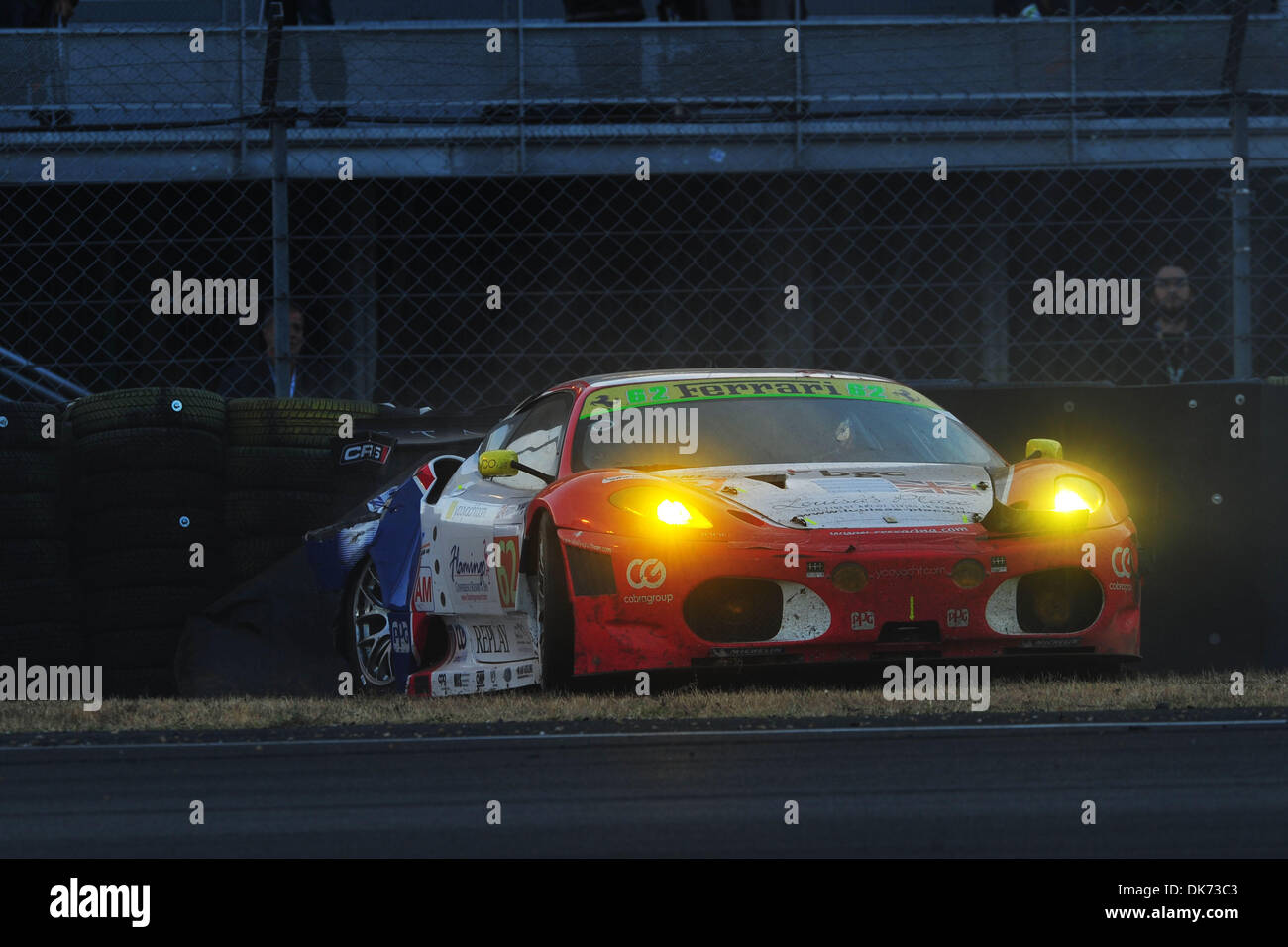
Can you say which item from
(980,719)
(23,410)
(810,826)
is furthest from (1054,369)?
(810,826)

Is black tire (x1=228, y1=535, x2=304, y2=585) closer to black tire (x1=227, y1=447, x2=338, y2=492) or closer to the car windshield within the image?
black tire (x1=227, y1=447, x2=338, y2=492)

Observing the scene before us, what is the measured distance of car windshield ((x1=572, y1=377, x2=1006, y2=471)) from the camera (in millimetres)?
6355

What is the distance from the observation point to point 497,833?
3.49 metres

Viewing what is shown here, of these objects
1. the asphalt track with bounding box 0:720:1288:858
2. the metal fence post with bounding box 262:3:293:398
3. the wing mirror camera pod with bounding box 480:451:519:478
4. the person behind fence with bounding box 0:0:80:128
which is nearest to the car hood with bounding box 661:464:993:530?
the wing mirror camera pod with bounding box 480:451:519:478

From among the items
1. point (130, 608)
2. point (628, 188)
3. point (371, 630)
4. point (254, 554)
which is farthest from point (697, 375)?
point (628, 188)

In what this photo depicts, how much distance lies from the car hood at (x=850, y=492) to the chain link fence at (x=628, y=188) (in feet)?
13.2

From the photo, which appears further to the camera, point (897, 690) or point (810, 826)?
point (897, 690)

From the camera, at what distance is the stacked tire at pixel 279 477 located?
26.4ft

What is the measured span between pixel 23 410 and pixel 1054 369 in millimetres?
8682

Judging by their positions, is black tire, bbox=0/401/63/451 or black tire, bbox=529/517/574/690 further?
black tire, bbox=0/401/63/451

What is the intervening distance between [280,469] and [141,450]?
0.55 m

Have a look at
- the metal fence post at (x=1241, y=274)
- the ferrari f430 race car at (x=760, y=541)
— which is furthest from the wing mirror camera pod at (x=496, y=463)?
the metal fence post at (x=1241, y=274)

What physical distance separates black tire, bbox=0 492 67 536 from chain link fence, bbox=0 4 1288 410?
2.91 metres
